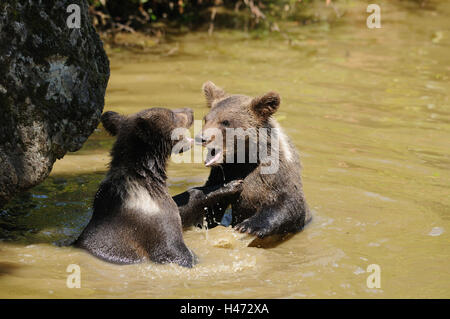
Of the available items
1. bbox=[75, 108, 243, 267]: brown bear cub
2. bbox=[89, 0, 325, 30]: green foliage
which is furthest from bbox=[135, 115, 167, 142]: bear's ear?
bbox=[89, 0, 325, 30]: green foliage

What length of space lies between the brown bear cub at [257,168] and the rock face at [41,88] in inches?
55.3

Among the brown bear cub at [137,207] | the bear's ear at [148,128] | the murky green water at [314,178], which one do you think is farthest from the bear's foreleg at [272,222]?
the bear's ear at [148,128]

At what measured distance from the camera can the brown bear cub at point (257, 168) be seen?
743 centimetres

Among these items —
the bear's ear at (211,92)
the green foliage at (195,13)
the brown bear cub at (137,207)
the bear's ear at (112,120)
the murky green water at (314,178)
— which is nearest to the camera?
the murky green water at (314,178)

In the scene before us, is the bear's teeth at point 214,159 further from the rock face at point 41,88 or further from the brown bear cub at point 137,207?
the rock face at point 41,88

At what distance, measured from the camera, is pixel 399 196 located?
27.9 ft

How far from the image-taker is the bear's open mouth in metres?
7.45

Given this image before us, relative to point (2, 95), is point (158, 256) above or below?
below

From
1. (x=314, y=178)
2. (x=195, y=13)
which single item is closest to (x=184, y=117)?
(x=314, y=178)

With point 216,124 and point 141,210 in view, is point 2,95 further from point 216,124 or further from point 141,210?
point 216,124

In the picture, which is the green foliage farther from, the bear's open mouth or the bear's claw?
the bear's claw

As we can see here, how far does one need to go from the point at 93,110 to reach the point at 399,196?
3982 mm

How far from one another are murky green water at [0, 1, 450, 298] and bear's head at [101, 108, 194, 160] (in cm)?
112

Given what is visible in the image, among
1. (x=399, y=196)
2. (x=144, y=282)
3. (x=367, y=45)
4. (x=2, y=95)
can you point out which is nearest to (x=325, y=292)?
(x=144, y=282)
